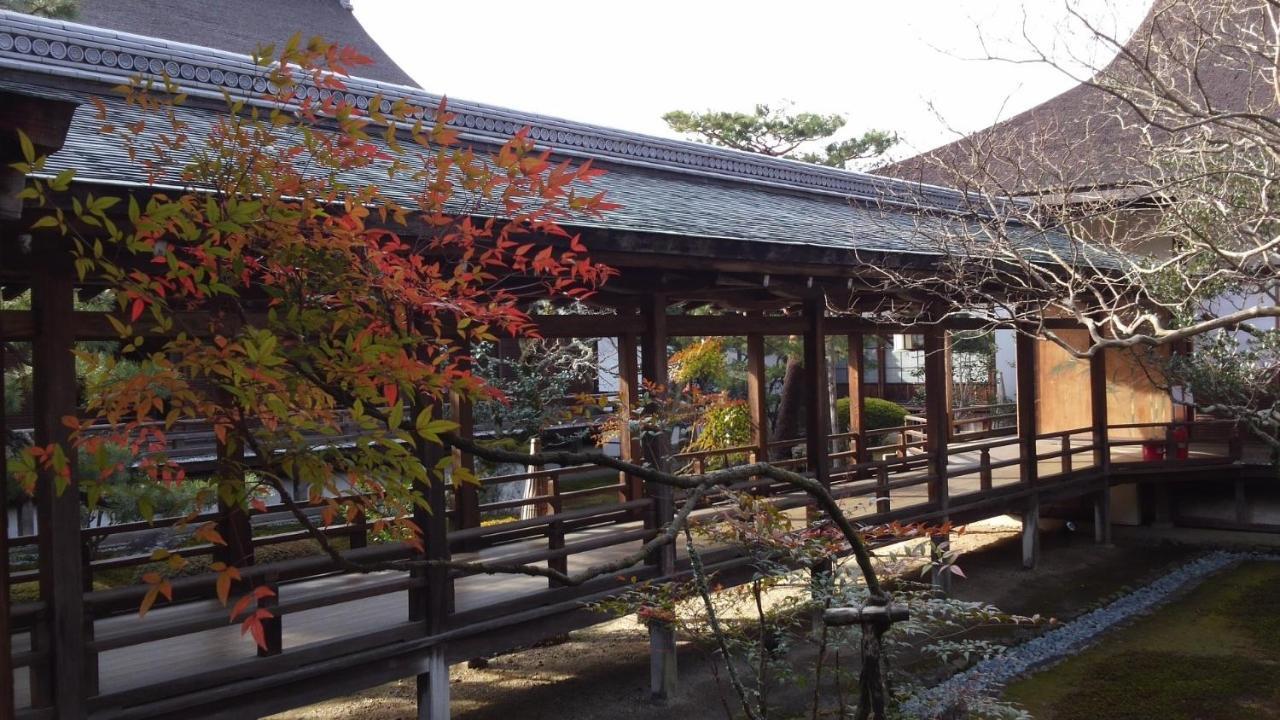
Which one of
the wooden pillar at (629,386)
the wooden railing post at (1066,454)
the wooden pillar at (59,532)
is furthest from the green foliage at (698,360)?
the wooden pillar at (59,532)

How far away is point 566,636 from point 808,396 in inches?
134

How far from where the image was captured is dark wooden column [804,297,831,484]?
9.20m

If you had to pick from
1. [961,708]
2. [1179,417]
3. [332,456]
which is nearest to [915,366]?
[1179,417]

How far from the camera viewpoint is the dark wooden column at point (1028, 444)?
12086mm

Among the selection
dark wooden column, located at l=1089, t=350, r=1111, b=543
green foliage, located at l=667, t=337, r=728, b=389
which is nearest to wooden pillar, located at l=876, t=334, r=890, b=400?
green foliage, located at l=667, t=337, r=728, b=389

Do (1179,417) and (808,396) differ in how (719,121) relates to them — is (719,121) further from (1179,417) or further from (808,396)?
(808,396)

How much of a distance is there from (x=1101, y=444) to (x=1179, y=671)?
5.45 meters

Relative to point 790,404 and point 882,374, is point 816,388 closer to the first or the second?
point 790,404

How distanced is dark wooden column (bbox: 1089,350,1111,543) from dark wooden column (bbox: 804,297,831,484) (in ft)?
18.8

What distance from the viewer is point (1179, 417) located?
14273 mm

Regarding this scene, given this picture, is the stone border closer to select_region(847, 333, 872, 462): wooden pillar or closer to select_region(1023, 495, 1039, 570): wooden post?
select_region(1023, 495, 1039, 570): wooden post

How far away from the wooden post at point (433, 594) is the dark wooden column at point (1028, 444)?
8207 millimetres

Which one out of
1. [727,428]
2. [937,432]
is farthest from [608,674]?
[727,428]

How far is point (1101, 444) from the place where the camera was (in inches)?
528
